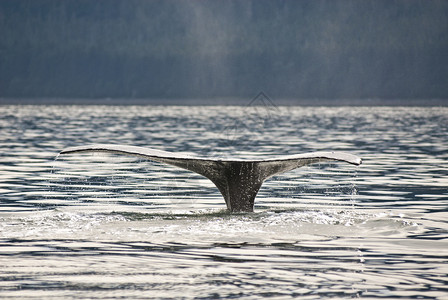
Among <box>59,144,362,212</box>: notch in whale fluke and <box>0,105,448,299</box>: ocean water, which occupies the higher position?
<box>59,144,362,212</box>: notch in whale fluke

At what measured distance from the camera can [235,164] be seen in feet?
50.8

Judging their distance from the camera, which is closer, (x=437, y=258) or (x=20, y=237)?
(x=437, y=258)

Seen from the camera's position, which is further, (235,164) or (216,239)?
(235,164)

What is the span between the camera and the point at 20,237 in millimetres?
14141

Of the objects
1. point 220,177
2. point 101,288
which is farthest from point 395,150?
point 101,288

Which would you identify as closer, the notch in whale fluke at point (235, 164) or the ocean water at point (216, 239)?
the ocean water at point (216, 239)

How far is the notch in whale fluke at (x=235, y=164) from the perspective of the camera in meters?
14.8

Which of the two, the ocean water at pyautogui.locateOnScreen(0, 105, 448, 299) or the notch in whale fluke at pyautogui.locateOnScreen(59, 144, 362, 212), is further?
the notch in whale fluke at pyautogui.locateOnScreen(59, 144, 362, 212)

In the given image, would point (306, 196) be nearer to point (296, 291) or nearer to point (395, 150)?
point (296, 291)

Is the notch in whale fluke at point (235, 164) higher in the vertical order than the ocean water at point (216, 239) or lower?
higher

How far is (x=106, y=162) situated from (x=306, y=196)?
46.5 feet

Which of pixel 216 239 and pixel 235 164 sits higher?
pixel 235 164

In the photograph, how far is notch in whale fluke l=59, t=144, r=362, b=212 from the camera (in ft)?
48.7

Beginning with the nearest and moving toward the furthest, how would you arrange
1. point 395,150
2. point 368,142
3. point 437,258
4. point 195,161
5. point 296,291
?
point 296,291
point 437,258
point 195,161
point 395,150
point 368,142
